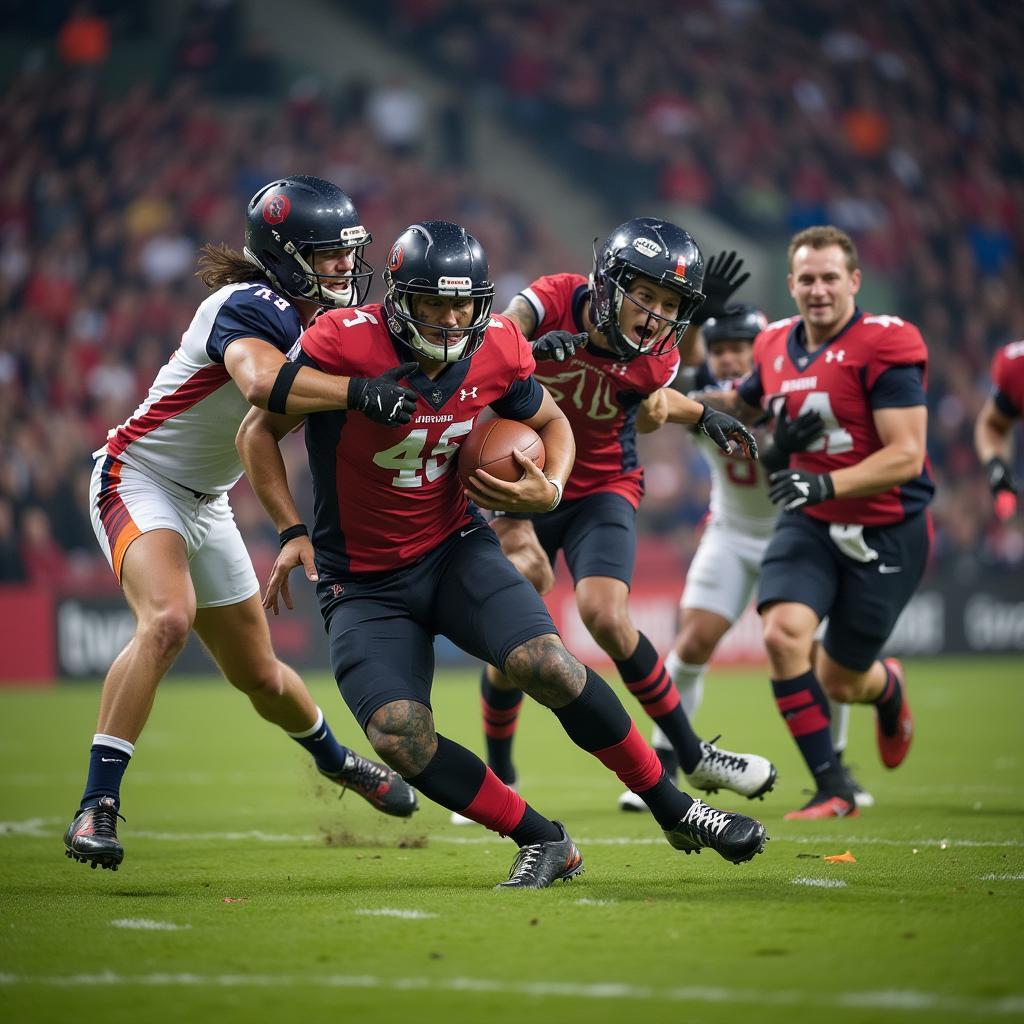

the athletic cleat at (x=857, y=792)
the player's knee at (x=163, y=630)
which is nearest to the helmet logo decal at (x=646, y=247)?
the player's knee at (x=163, y=630)

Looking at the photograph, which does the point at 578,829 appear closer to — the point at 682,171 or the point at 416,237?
the point at 416,237

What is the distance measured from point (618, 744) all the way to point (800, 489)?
6.23 feet

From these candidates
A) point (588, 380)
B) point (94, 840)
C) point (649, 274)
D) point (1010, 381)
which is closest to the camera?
point (94, 840)

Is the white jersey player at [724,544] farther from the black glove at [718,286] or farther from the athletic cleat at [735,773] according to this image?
the athletic cleat at [735,773]

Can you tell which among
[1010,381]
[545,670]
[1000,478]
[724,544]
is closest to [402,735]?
[545,670]

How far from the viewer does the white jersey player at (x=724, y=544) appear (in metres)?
7.66

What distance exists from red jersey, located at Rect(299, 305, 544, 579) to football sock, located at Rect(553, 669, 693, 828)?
745mm

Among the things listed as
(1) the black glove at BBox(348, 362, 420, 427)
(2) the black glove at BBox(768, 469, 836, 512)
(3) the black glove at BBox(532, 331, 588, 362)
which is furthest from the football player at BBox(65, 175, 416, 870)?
(2) the black glove at BBox(768, 469, 836, 512)

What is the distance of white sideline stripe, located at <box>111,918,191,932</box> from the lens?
4219 mm

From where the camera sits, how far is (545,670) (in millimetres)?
4637

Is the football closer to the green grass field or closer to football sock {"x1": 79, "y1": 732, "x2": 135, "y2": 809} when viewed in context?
the green grass field

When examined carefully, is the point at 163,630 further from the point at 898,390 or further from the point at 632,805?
the point at 898,390

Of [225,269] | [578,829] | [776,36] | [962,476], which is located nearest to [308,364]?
[225,269]

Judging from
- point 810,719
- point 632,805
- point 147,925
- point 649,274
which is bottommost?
point 632,805
